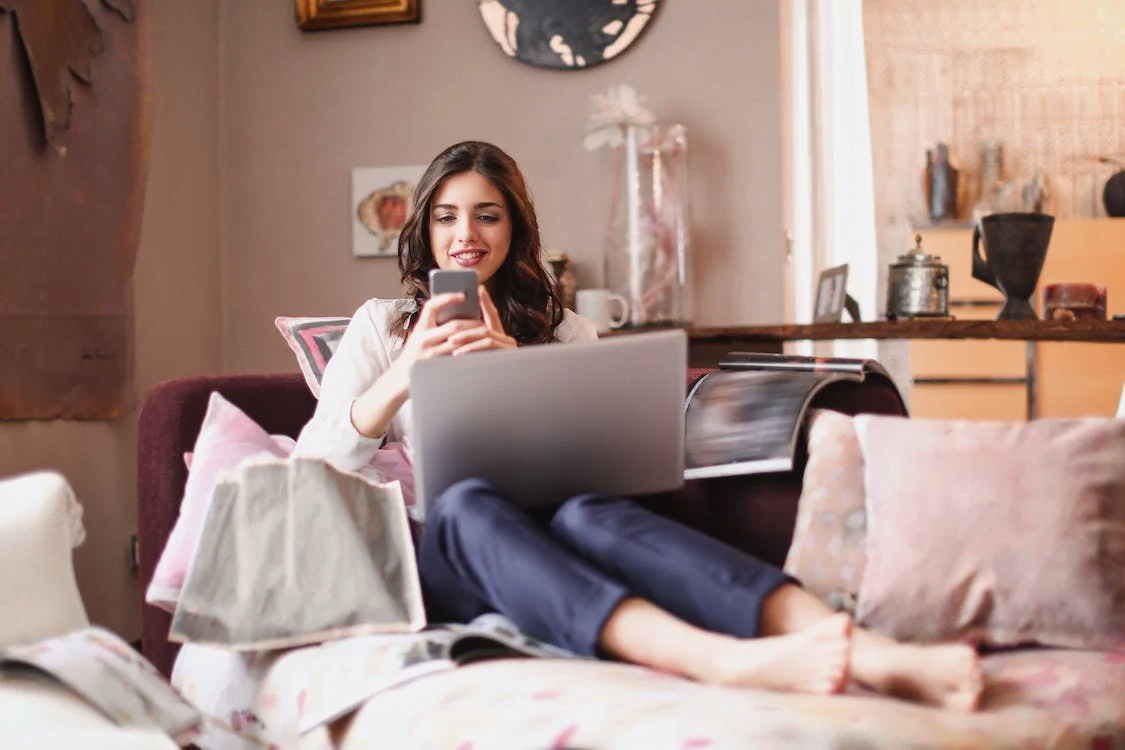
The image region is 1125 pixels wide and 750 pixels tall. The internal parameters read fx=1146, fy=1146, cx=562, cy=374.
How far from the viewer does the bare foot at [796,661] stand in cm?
111

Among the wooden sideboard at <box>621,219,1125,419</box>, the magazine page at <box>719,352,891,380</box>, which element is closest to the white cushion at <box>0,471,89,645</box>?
the magazine page at <box>719,352,891,380</box>

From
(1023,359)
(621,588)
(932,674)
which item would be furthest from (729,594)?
(1023,359)

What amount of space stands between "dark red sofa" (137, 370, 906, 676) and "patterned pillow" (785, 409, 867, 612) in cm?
10

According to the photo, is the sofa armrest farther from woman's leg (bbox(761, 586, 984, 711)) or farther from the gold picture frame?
the gold picture frame

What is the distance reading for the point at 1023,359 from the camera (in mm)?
4816

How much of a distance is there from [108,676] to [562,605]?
0.47 metres

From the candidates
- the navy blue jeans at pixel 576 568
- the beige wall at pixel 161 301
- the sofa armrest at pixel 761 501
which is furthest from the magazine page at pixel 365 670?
the beige wall at pixel 161 301

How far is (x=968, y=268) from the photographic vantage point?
16.2 ft

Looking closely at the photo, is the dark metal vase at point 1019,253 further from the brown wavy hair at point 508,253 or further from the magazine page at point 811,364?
the brown wavy hair at point 508,253

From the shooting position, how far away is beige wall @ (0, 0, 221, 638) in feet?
8.60

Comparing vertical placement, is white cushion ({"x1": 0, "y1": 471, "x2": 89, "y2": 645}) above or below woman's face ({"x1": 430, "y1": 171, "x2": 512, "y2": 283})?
below

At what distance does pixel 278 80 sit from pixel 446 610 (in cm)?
235

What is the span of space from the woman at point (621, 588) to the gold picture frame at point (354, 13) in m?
1.76

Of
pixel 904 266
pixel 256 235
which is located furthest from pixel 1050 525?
pixel 256 235
